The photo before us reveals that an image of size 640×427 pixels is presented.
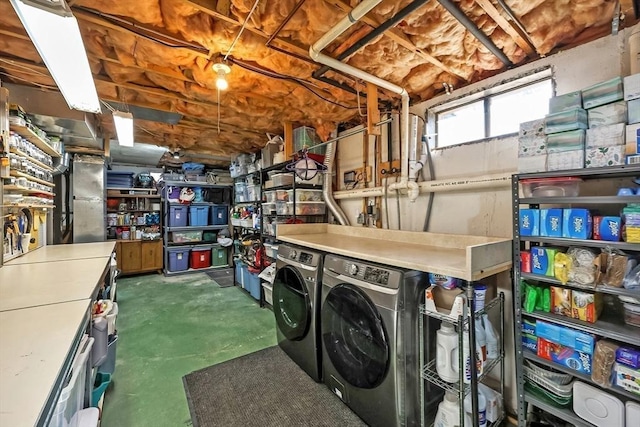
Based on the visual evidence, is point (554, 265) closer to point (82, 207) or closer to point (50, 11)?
point (50, 11)

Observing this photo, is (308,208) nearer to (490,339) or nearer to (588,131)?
(490,339)

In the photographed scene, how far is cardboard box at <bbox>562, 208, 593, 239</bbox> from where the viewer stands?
1.33 metres

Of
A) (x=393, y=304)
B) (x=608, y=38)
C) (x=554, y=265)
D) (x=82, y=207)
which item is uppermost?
(x=608, y=38)

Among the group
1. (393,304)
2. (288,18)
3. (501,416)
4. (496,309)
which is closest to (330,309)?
(393,304)

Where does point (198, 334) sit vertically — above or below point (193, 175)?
below

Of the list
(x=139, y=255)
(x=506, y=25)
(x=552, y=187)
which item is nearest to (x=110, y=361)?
(x=552, y=187)

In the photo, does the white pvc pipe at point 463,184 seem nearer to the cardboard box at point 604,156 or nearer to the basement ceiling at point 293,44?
the cardboard box at point 604,156

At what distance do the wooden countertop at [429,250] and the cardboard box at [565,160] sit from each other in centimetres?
46

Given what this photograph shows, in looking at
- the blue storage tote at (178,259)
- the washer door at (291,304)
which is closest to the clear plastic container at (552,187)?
the washer door at (291,304)

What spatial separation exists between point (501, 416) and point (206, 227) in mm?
5623

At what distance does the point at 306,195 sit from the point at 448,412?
2384mm

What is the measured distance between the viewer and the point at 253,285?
3.98m

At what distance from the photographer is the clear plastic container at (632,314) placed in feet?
4.12

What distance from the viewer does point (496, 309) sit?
68.8 inches
